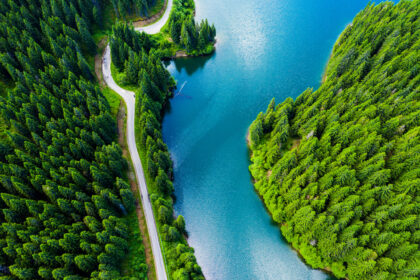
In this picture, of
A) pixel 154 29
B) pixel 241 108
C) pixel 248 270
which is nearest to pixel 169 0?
pixel 154 29

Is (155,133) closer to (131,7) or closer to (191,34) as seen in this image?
(191,34)

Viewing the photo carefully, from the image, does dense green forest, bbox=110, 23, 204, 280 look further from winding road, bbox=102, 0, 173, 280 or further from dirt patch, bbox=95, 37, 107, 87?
dirt patch, bbox=95, 37, 107, 87

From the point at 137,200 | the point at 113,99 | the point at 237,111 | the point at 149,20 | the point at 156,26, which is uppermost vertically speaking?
the point at 149,20

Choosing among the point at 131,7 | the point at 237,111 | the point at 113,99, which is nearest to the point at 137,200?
the point at 113,99

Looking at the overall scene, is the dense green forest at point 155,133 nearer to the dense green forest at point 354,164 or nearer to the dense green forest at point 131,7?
the dense green forest at point 131,7

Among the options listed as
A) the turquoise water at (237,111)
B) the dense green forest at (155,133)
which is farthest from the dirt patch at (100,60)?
the turquoise water at (237,111)

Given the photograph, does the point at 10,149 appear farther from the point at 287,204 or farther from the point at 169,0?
the point at 169,0

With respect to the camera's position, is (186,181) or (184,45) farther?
(184,45)
